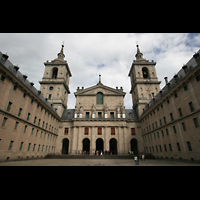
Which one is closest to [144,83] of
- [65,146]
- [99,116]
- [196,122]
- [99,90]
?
[99,90]

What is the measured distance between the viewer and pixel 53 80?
5072 cm

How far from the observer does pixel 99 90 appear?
49156 mm

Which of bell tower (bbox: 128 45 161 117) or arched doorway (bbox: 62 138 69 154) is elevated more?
bell tower (bbox: 128 45 161 117)

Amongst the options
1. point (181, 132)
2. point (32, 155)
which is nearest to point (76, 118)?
point (32, 155)

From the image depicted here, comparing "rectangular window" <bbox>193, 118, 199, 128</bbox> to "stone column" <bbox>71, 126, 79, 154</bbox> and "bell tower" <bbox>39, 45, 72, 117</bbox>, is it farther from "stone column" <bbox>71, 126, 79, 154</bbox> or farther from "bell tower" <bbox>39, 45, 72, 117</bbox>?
"bell tower" <bbox>39, 45, 72, 117</bbox>

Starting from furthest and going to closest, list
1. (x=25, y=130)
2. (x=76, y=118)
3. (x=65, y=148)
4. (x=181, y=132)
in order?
(x=65, y=148) → (x=76, y=118) → (x=25, y=130) → (x=181, y=132)

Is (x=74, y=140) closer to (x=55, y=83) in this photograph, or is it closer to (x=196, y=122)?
(x=55, y=83)

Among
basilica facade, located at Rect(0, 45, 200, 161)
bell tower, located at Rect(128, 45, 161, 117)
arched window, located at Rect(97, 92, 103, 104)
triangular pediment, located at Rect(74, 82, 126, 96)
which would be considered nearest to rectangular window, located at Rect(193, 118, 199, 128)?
basilica facade, located at Rect(0, 45, 200, 161)

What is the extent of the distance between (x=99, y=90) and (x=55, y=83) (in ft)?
56.9

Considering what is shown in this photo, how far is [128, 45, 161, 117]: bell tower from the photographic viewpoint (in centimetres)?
4741

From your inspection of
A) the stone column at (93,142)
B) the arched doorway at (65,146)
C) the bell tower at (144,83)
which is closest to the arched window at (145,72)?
the bell tower at (144,83)
